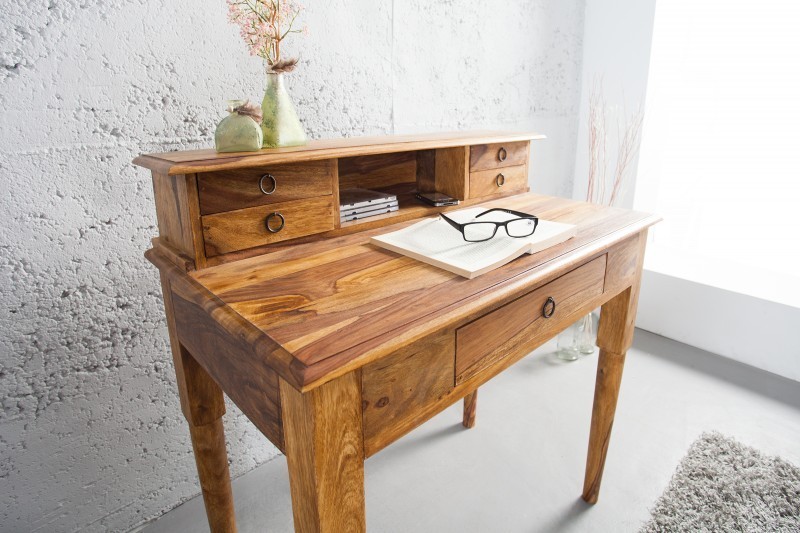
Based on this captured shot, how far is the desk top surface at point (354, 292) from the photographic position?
2.32ft

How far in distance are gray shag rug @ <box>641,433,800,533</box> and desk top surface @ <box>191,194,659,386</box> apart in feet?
3.14

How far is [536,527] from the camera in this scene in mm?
1535

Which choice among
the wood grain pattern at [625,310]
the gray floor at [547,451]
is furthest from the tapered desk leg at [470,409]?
the wood grain pattern at [625,310]

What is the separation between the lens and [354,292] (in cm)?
88

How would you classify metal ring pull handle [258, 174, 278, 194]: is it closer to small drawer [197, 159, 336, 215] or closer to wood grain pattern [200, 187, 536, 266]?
small drawer [197, 159, 336, 215]

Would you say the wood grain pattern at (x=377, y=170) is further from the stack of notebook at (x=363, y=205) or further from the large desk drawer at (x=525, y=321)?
the large desk drawer at (x=525, y=321)

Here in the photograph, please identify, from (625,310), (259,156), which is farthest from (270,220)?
(625,310)

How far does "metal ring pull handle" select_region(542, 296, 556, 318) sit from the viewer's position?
3.57 feet

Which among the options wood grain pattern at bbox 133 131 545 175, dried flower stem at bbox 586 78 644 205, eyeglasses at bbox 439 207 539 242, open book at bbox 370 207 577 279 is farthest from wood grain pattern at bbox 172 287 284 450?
dried flower stem at bbox 586 78 644 205

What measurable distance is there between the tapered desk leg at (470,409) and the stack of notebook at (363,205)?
2.99 feet

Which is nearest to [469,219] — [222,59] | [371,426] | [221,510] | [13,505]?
[371,426]

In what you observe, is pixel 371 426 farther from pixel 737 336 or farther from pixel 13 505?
pixel 737 336

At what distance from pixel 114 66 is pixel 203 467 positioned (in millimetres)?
1013

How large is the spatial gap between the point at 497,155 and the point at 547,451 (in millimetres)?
1087
